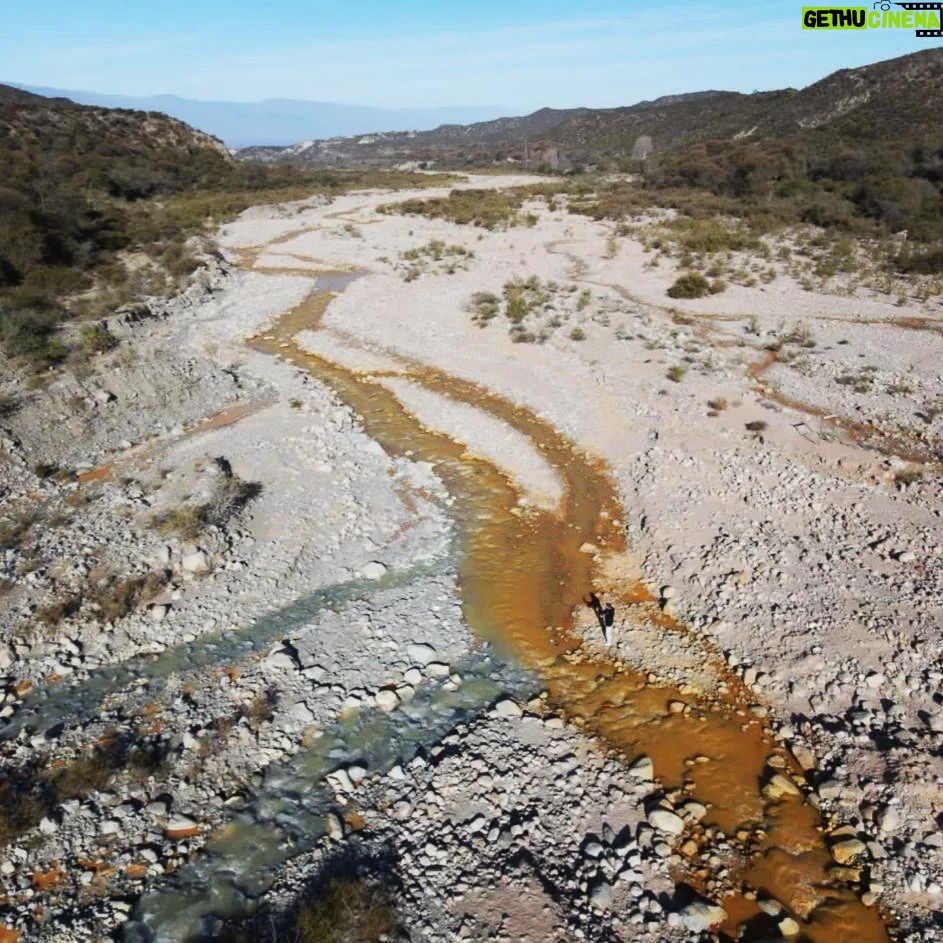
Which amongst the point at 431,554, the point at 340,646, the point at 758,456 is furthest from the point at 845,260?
the point at 340,646

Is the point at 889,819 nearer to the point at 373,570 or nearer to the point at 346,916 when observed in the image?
the point at 346,916

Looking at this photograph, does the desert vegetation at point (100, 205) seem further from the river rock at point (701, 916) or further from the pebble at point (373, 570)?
the river rock at point (701, 916)

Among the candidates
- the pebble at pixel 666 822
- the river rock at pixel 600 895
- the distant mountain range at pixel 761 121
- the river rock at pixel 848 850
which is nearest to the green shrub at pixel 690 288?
the river rock at pixel 848 850

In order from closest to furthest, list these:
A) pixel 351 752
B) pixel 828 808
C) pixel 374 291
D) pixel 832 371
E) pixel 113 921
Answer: pixel 113 921, pixel 828 808, pixel 351 752, pixel 832 371, pixel 374 291

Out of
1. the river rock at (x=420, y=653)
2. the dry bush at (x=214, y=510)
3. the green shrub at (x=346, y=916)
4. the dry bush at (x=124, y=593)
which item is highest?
the dry bush at (x=214, y=510)

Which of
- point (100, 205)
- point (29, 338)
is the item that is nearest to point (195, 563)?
point (29, 338)

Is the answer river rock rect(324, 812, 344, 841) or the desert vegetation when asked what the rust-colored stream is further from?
the desert vegetation

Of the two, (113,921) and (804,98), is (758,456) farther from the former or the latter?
(804,98)
